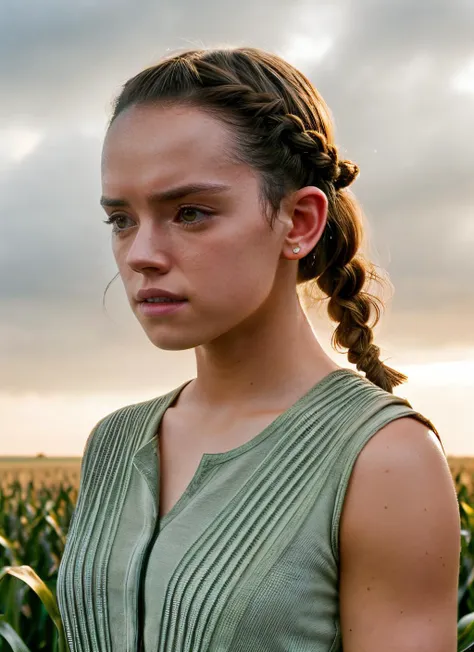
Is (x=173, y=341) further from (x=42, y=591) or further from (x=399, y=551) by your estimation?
(x=42, y=591)

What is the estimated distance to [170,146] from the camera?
149cm

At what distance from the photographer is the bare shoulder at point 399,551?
4.55 feet

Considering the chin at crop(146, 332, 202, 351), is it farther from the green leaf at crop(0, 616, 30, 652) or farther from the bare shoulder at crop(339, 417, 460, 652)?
the green leaf at crop(0, 616, 30, 652)

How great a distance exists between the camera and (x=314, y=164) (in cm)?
162

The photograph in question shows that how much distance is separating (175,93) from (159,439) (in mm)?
633

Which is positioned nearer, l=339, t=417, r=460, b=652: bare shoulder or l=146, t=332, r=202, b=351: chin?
l=339, t=417, r=460, b=652: bare shoulder

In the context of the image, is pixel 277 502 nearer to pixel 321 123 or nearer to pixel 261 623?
pixel 261 623

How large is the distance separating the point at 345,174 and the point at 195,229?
41 centimetres

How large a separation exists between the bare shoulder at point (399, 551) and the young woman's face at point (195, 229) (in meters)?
0.32

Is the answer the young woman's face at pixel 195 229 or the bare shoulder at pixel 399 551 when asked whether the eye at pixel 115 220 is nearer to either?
the young woman's face at pixel 195 229

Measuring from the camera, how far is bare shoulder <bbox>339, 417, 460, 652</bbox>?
1.39 m

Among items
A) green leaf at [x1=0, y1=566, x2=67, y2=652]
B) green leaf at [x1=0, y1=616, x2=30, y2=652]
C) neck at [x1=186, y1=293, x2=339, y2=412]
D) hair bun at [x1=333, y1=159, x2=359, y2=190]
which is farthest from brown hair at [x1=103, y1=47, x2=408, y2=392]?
green leaf at [x1=0, y1=616, x2=30, y2=652]

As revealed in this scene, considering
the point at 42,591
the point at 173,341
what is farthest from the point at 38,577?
the point at 173,341

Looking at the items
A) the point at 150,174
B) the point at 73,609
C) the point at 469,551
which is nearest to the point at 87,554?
the point at 73,609
